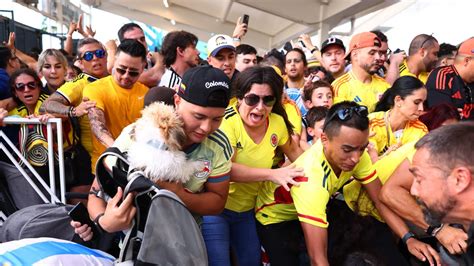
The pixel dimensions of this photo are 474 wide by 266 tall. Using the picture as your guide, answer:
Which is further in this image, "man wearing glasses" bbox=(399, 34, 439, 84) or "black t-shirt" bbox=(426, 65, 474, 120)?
"man wearing glasses" bbox=(399, 34, 439, 84)

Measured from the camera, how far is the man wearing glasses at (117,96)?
353 cm

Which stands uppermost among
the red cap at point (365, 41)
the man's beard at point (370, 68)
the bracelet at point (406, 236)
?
the red cap at point (365, 41)

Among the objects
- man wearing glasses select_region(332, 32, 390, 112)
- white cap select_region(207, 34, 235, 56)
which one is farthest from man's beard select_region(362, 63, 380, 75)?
white cap select_region(207, 34, 235, 56)

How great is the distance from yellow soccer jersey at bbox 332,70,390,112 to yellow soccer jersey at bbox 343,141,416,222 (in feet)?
4.81

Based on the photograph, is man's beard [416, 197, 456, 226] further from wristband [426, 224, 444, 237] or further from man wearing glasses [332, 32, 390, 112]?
man wearing glasses [332, 32, 390, 112]

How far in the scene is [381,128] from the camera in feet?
12.1

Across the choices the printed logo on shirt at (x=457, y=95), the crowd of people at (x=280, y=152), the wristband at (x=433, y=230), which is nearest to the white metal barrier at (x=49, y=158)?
the crowd of people at (x=280, y=152)

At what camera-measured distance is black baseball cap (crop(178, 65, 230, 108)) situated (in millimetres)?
2193

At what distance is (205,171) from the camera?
2311mm

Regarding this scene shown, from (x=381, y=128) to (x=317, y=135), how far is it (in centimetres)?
55

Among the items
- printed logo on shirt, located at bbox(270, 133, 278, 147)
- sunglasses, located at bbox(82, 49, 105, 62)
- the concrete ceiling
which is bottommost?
printed logo on shirt, located at bbox(270, 133, 278, 147)

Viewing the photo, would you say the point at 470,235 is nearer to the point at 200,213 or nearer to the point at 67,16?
the point at 200,213

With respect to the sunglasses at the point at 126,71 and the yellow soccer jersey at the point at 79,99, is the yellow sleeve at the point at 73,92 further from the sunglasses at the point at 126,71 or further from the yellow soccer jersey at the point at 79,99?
the sunglasses at the point at 126,71

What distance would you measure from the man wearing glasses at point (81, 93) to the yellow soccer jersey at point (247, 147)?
3.68 ft
